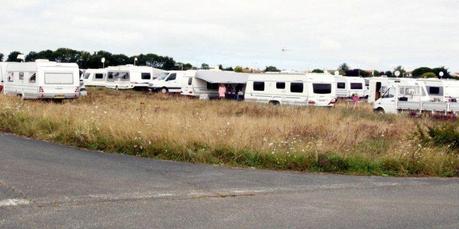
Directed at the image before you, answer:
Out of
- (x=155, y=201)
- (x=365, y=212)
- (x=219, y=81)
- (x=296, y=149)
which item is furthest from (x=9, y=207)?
(x=219, y=81)

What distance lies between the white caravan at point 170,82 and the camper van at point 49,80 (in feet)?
45.6

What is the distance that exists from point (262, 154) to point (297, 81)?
25.8 meters

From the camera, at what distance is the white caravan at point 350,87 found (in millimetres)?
51531

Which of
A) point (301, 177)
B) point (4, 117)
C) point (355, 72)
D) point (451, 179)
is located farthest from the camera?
point (355, 72)

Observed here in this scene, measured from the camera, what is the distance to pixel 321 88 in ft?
119

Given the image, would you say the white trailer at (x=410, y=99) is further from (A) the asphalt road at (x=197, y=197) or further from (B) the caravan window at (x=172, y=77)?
(B) the caravan window at (x=172, y=77)

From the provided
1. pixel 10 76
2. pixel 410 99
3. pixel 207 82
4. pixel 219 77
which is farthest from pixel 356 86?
pixel 10 76

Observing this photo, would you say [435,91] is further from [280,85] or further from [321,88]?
[280,85]

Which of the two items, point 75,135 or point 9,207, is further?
point 75,135

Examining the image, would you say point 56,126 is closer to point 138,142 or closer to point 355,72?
point 138,142

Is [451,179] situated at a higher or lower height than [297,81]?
lower

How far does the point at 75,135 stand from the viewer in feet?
42.8

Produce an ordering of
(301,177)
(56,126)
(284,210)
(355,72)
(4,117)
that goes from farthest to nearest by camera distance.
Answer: (355,72)
(4,117)
(56,126)
(301,177)
(284,210)

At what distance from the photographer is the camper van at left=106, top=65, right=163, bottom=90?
5125 cm
